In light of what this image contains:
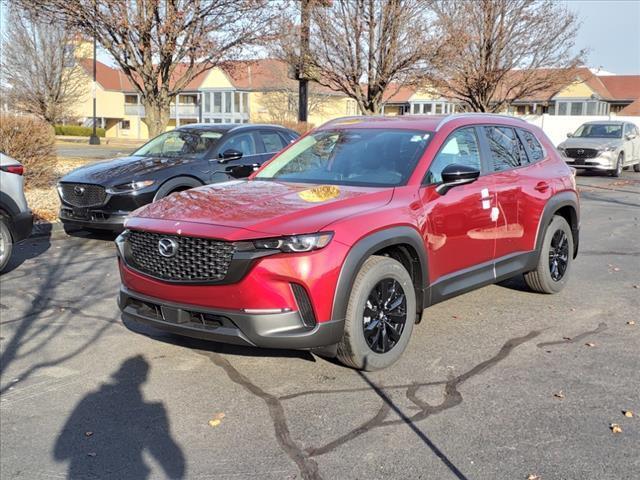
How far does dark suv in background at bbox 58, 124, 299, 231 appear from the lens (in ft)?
27.6

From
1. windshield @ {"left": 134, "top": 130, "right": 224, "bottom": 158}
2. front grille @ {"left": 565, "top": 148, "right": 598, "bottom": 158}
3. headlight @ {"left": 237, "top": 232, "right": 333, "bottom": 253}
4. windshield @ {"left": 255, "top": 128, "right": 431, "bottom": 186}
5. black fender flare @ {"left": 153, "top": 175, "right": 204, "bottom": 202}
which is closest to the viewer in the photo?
headlight @ {"left": 237, "top": 232, "right": 333, "bottom": 253}

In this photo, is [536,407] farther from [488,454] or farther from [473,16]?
[473,16]

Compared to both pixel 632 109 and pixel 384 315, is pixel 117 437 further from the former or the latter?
pixel 632 109

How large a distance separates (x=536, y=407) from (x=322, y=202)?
1.83 meters

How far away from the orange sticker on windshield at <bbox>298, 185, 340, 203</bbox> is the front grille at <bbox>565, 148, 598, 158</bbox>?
60.0 feet

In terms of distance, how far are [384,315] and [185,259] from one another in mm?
1380

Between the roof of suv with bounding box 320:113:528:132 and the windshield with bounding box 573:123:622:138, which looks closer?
the roof of suv with bounding box 320:113:528:132

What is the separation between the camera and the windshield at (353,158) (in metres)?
4.99

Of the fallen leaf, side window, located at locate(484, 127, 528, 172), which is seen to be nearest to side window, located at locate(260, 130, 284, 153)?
side window, located at locate(484, 127, 528, 172)

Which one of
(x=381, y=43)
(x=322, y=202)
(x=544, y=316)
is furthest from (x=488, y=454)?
(x=381, y=43)

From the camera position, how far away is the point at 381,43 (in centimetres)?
1777

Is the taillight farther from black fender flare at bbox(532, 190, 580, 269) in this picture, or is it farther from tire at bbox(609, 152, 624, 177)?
tire at bbox(609, 152, 624, 177)

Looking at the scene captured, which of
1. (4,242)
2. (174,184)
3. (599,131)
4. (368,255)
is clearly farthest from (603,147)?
(368,255)

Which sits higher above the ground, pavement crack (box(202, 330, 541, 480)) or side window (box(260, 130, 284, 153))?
side window (box(260, 130, 284, 153))
